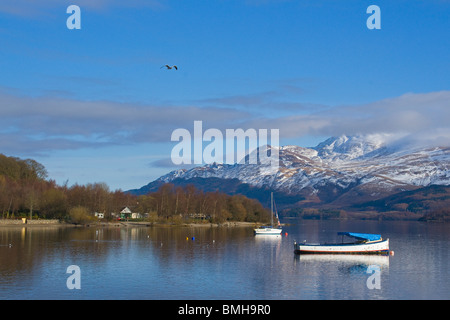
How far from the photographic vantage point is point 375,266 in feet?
240

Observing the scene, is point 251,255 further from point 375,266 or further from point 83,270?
point 83,270

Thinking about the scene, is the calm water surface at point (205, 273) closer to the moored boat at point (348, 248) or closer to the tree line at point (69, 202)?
the moored boat at point (348, 248)

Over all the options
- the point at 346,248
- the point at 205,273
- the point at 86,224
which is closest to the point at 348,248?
the point at 346,248

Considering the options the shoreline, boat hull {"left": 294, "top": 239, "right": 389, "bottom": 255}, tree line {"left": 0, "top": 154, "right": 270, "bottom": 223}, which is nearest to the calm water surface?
boat hull {"left": 294, "top": 239, "right": 389, "bottom": 255}

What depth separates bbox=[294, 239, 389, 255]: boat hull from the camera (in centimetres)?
8681

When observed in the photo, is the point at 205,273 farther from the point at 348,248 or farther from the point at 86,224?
the point at 86,224

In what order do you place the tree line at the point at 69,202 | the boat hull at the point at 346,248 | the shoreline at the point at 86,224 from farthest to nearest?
1. the tree line at the point at 69,202
2. the shoreline at the point at 86,224
3. the boat hull at the point at 346,248

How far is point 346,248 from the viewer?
3435 inches

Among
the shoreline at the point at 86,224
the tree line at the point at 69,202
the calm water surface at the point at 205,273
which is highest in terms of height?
the tree line at the point at 69,202

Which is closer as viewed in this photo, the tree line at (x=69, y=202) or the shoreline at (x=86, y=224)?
the shoreline at (x=86, y=224)

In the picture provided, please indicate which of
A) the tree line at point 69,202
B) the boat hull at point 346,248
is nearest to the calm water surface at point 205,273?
the boat hull at point 346,248

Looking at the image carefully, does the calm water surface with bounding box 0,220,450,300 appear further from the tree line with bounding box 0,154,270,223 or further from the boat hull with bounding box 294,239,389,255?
the tree line with bounding box 0,154,270,223

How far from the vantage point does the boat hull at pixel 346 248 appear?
285 ft
